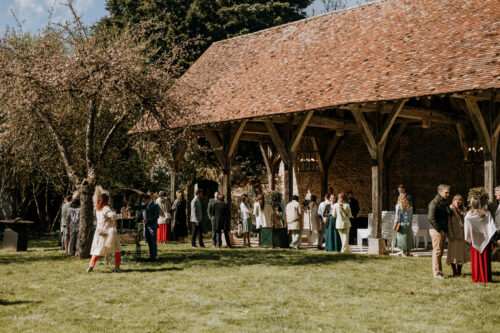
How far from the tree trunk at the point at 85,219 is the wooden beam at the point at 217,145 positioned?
492 centimetres

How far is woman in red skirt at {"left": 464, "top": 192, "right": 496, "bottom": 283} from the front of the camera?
968 cm

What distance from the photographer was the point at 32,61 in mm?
13008

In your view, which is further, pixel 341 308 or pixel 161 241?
pixel 161 241

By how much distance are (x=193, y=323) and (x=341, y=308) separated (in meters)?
1.89

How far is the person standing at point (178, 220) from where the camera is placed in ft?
61.9

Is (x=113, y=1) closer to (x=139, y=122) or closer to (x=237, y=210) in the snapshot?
(x=237, y=210)

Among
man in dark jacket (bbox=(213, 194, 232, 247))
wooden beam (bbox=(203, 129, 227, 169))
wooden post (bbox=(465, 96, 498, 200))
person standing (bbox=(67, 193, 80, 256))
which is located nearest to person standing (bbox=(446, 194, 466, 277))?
A: wooden post (bbox=(465, 96, 498, 200))

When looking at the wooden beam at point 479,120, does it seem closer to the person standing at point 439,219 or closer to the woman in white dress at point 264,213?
the person standing at point 439,219

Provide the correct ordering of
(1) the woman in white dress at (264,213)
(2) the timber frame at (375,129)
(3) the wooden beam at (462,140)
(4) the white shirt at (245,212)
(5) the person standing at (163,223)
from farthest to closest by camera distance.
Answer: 1. (5) the person standing at (163,223)
2. (3) the wooden beam at (462,140)
3. (4) the white shirt at (245,212)
4. (1) the woman in white dress at (264,213)
5. (2) the timber frame at (375,129)

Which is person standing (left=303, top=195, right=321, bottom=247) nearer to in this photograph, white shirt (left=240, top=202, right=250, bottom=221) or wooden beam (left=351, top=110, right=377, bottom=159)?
white shirt (left=240, top=202, right=250, bottom=221)

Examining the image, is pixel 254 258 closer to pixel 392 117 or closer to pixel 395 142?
pixel 392 117

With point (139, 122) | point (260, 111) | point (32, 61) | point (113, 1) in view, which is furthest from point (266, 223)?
point (113, 1)

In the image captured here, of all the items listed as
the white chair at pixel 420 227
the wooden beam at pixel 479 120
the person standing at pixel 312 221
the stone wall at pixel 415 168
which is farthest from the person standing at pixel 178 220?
the wooden beam at pixel 479 120

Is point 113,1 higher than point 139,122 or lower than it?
higher
